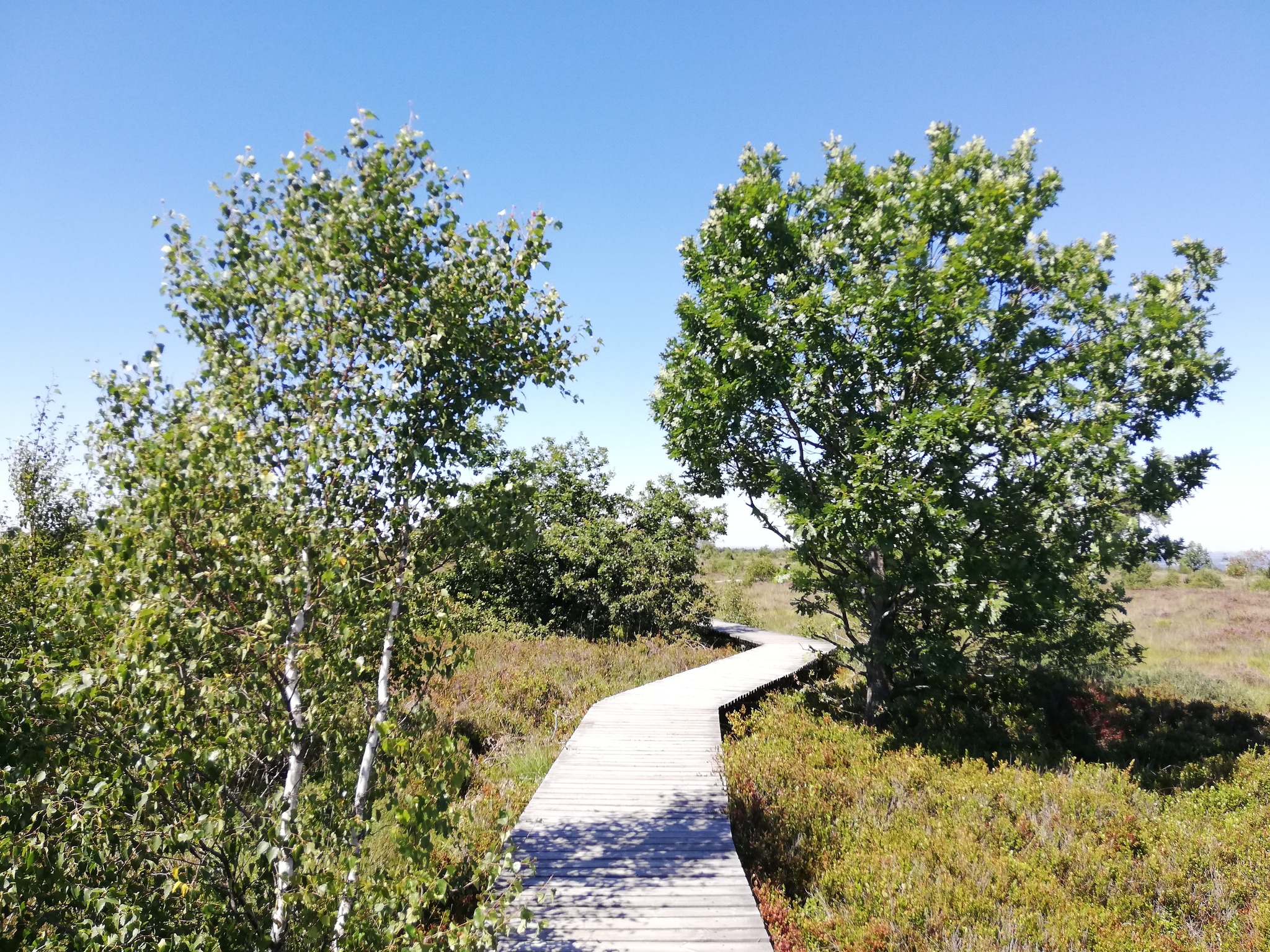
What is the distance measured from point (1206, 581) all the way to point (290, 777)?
62.7m

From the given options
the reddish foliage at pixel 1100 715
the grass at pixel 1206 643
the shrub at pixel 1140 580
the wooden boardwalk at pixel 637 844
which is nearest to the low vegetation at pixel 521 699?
the wooden boardwalk at pixel 637 844

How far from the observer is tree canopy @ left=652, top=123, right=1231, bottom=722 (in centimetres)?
934

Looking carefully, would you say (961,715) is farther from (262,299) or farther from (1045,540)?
(262,299)

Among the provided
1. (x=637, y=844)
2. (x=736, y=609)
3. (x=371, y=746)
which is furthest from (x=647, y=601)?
(x=371, y=746)

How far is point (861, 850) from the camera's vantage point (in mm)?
7988

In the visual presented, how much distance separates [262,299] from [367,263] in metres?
0.82

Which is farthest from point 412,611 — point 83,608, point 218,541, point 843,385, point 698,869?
point 843,385

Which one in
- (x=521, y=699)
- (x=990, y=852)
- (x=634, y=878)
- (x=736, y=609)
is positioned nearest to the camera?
(x=634, y=878)

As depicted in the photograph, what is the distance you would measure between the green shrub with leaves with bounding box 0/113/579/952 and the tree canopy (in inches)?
235

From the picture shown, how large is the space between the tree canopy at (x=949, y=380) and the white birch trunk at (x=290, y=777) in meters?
7.51

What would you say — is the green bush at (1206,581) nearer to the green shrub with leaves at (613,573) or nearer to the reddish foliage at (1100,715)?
the reddish foliage at (1100,715)

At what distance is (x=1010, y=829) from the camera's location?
28.1ft

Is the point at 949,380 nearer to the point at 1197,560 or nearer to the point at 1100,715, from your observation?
the point at 1100,715

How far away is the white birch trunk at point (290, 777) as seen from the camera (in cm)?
383
